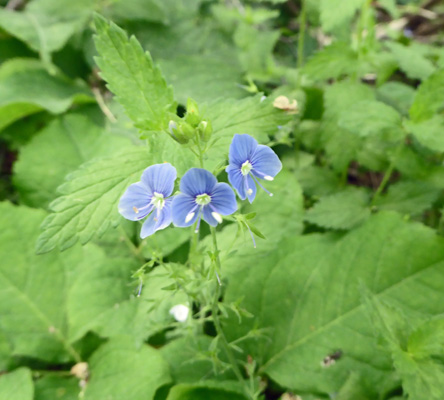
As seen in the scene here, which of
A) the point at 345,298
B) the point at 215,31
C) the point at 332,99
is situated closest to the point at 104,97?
the point at 215,31

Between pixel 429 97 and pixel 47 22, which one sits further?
pixel 47 22

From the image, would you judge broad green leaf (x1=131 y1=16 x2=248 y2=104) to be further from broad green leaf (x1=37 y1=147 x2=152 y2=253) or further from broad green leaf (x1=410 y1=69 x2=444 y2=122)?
broad green leaf (x1=37 y1=147 x2=152 y2=253)

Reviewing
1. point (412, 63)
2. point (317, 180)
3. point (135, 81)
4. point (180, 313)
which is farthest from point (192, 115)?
point (412, 63)

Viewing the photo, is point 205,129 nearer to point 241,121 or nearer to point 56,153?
point 241,121

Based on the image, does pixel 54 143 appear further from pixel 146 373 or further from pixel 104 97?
pixel 146 373

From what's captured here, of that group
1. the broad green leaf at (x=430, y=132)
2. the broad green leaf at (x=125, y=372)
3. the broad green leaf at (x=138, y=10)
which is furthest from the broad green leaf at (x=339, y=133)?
the broad green leaf at (x=138, y=10)

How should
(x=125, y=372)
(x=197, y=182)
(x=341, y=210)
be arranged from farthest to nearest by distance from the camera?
(x=341, y=210), (x=125, y=372), (x=197, y=182)

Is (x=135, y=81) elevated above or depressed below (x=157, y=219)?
above
